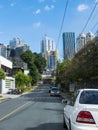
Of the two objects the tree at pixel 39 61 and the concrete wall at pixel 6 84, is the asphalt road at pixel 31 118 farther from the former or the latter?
the tree at pixel 39 61

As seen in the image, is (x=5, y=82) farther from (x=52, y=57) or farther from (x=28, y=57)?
(x=52, y=57)

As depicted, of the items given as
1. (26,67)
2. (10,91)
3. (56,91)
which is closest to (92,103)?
(56,91)

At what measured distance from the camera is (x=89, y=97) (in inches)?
427

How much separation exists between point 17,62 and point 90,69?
386 ft

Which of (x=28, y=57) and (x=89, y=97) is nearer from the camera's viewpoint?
(x=89, y=97)

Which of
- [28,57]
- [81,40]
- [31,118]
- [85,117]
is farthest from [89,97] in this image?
[28,57]

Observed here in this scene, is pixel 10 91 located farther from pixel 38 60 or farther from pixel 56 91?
pixel 38 60

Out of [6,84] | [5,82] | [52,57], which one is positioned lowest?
[6,84]

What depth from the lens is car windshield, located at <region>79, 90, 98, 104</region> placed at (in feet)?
34.6

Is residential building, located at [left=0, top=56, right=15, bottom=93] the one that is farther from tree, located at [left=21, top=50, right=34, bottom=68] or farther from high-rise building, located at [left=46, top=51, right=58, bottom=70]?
high-rise building, located at [left=46, top=51, right=58, bottom=70]

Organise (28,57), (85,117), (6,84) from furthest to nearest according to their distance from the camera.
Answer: (28,57) → (6,84) → (85,117)

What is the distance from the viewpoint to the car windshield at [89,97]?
10.5 m

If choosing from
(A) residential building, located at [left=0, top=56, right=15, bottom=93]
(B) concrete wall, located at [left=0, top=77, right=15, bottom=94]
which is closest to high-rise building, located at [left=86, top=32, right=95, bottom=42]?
(A) residential building, located at [left=0, top=56, right=15, bottom=93]

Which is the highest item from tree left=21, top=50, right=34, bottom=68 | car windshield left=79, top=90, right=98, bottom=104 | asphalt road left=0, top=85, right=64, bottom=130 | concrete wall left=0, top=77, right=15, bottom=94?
tree left=21, top=50, right=34, bottom=68
